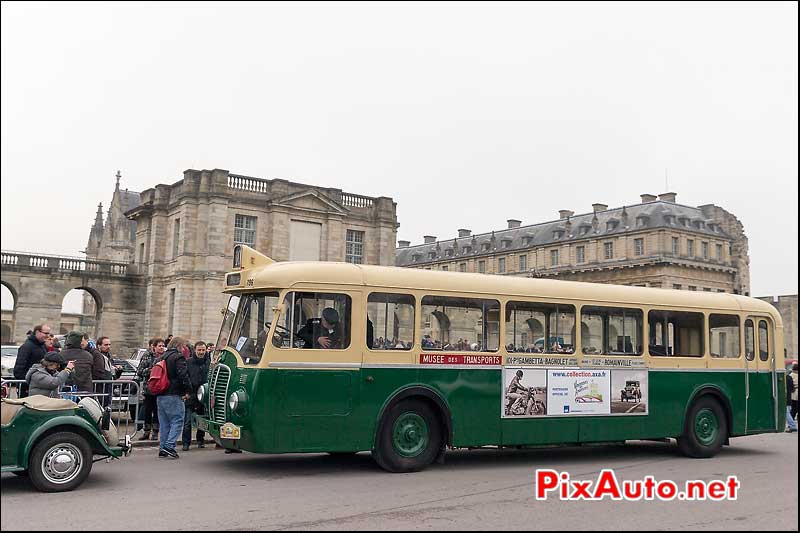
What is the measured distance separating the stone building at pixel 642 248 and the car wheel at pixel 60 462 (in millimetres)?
67519

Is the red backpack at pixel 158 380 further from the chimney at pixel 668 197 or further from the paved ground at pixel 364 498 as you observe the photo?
the chimney at pixel 668 197

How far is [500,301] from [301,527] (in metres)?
5.44

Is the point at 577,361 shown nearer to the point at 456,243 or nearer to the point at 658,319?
the point at 658,319

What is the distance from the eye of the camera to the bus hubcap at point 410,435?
1085 centimetres

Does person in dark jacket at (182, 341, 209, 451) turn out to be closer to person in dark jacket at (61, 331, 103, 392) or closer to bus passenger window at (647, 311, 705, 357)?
person in dark jacket at (61, 331, 103, 392)

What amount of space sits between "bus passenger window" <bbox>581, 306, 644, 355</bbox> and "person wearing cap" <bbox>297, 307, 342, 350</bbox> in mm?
4197

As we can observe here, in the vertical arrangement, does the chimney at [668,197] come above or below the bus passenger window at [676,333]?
above

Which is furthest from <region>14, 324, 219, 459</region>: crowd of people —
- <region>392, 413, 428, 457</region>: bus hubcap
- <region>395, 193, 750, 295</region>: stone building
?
<region>395, 193, 750, 295</region>: stone building

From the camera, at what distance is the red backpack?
469 inches

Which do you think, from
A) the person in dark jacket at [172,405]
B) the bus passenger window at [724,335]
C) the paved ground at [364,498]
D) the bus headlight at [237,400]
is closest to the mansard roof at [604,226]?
the bus passenger window at [724,335]

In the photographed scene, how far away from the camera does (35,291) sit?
162 feet

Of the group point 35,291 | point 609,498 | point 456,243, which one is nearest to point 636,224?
point 456,243

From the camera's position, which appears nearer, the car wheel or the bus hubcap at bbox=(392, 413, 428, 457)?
the car wheel

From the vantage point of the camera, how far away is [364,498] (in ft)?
29.3
